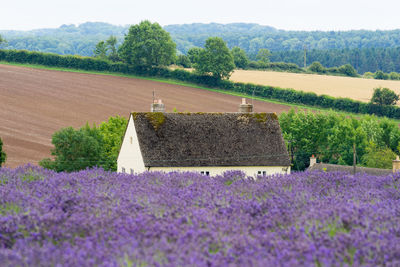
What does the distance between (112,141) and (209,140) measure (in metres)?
21.4

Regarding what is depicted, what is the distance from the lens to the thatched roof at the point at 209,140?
107 feet

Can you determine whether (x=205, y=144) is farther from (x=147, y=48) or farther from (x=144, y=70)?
(x=147, y=48)

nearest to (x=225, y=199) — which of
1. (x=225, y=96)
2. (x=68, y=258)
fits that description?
(x=68, y=258)

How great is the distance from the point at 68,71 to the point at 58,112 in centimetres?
2643

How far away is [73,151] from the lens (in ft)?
155

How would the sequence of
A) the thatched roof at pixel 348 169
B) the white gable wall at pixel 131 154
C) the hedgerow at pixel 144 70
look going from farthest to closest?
the hedgerow at pixel 144 70 < the thatched roof at pixel 348 169 < the white gable wall at pixel 131 154

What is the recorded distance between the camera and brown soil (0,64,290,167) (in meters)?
61.2

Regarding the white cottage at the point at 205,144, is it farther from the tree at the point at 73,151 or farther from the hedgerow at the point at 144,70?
the hedgerow at the point at 144,70

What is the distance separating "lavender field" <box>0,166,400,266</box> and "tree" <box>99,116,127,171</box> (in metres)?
39.0

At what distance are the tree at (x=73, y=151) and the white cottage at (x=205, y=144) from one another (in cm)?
1155

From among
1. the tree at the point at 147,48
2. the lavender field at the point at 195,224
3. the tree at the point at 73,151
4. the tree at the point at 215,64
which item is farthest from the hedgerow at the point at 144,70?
the lavender field at the point at 195,224

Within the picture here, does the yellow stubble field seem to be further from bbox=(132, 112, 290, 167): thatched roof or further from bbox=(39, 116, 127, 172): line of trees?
bbox=(132, 112, 290, 167): thatched roof

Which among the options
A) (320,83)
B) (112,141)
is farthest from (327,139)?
(320,83)

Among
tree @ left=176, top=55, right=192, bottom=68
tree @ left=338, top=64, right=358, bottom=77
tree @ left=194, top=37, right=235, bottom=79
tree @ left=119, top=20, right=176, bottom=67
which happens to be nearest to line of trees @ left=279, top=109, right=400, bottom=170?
tree @ left=194, top=37, right=235, bottom=79
